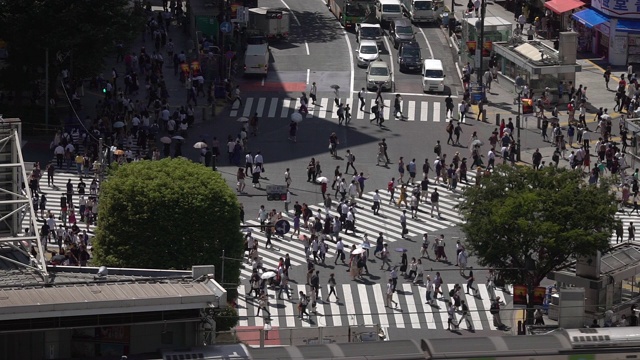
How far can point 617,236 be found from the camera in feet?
303

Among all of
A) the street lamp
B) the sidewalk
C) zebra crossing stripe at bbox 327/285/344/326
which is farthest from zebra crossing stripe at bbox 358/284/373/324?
the sidewalk

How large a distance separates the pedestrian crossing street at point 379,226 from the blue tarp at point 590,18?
93.7ft

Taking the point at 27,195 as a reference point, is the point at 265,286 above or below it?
below

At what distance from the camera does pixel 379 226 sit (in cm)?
9556

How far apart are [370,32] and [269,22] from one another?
7.03 meters

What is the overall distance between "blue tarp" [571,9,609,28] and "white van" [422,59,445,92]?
13.7 m

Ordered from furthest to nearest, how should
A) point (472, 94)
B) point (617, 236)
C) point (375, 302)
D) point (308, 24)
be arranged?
1. point (308, 24)
2. point (472, 94)
3. point (617, 236)
4. point (375, 302)

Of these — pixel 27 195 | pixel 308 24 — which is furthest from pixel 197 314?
pixel 308 24

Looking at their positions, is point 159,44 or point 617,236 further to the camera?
point 159,44

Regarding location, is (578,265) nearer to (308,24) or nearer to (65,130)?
(65,130)

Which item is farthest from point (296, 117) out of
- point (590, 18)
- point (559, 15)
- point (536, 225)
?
point (559, 15)

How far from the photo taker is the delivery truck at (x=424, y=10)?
133000 mm

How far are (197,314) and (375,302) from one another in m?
32.9

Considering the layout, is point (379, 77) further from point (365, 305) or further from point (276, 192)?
point (365, 305)
